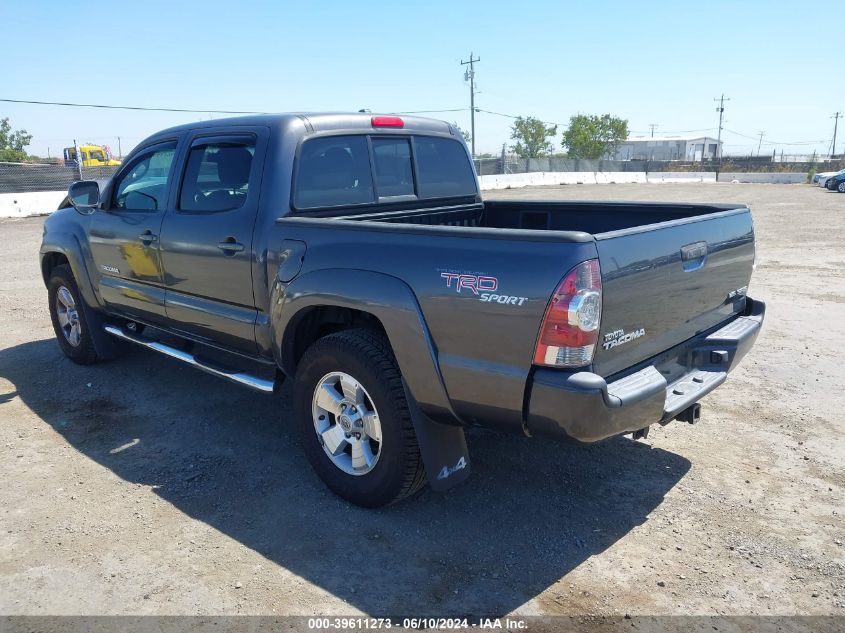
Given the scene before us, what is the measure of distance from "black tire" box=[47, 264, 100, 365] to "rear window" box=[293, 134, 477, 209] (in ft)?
9.38

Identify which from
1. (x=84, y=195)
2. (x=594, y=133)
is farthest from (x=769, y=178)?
(x=84, y=195)

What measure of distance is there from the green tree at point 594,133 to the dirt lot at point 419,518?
87.3 meters

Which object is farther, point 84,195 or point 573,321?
point 84,195

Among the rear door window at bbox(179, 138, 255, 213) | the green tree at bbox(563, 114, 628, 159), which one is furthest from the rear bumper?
the green tree at bbox(563, 114, 628, 159)

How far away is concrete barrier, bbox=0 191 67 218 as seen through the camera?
745 inches

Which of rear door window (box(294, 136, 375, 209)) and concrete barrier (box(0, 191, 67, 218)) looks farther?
concrete barrier (box(0, 191, 67, 218))

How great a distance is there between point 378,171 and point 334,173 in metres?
0.37

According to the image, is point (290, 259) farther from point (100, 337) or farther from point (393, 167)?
point (100, 337)

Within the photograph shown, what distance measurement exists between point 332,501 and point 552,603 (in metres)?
1.34

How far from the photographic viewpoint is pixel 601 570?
9.62ft

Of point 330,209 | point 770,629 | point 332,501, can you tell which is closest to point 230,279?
point 330,209

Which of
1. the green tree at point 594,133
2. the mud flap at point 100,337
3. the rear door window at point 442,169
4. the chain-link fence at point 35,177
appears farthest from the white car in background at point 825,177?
the green tree at point 594,133

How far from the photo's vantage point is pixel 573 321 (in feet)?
8.39

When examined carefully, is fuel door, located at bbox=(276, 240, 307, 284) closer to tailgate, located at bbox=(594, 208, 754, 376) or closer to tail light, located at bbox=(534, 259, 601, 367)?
tail light, located at bbox=(534, 259, 601, 367)
